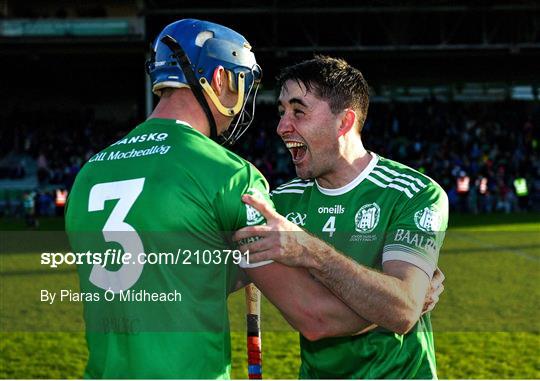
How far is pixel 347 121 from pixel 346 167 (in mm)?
243

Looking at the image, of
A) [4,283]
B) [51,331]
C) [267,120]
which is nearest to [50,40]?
[267,120]

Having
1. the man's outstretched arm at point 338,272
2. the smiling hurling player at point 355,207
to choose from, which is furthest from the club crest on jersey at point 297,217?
the man's outstretched arm at point 338,272

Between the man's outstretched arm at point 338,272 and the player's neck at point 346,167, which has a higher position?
the player's neck at point 346,167

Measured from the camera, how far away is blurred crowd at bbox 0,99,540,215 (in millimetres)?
29828

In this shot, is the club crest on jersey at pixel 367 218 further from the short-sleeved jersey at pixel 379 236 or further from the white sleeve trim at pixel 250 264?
the white sleeve trim at pixel 250 264

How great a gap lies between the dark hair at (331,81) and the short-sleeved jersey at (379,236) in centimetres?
38

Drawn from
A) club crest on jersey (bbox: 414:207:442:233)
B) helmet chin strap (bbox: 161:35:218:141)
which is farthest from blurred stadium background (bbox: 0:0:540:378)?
helmet chin strap (bbox: 161:35:218:141)

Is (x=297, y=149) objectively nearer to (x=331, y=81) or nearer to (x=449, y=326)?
(x=331, y=81)

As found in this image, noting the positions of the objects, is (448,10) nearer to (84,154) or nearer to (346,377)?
(84,154)

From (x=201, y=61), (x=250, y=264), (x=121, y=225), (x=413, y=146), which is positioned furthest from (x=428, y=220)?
(x=413, y=146)

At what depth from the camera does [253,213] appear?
291cm
